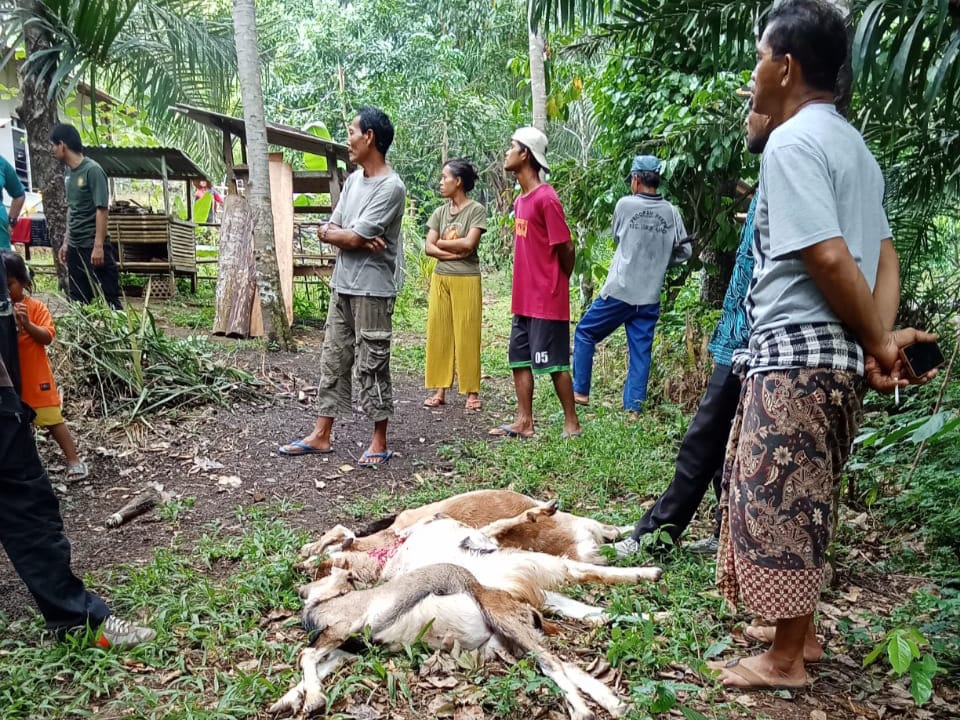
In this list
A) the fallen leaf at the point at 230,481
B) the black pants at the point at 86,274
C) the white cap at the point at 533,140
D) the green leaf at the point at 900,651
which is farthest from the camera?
the black pants at the point at 86,274

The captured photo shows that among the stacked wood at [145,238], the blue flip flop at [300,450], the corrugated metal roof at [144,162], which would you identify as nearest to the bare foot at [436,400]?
the blue flip flop at [300,450]

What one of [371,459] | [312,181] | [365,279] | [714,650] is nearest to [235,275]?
[312,181]

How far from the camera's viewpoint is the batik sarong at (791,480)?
2113mm

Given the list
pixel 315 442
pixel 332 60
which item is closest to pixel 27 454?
pixel 315 442

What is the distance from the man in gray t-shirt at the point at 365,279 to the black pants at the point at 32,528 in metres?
2.20

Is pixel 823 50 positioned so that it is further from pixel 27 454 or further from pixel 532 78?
pixel 532 78

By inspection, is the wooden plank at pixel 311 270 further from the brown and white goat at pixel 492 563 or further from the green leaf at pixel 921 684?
the green leaf at pixel 921 684

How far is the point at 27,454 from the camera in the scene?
2732 mm

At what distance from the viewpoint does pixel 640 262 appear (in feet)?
19.3

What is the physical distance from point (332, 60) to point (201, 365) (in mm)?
13106

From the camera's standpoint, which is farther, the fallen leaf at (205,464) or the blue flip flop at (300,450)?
the blue flip flop at (300,450)

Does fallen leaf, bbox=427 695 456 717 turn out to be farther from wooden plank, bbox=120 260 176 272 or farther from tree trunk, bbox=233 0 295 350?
wooden plank, bbox=120 260 176 272

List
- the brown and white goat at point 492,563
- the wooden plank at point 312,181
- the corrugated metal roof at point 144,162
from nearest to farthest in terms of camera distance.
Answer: the brown and white goat at point 492,563 → the wooden plank at point 312,181 → the corrugated metal roof at point 144,162

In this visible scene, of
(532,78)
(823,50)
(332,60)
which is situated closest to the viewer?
(823,50)
